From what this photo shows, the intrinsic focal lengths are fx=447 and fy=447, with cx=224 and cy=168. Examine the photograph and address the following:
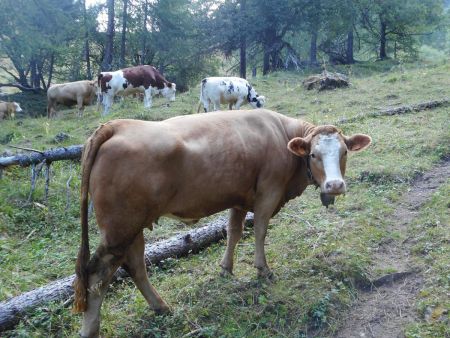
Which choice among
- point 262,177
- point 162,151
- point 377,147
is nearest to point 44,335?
point 162,151

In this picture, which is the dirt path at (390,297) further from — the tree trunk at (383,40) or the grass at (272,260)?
the tree trunk at (383,40)

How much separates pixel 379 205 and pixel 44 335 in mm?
4821

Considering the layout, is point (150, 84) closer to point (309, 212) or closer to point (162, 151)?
point (309, 212)

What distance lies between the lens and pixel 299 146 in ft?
15.8

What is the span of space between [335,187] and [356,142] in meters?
0.83

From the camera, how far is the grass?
4.38 meters

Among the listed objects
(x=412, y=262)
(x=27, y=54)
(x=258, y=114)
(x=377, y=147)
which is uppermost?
(x=27, y=54)

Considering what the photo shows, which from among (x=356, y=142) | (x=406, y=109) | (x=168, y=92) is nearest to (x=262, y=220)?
(x=356, y=142)

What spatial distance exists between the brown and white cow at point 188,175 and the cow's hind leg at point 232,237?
0.01 metres

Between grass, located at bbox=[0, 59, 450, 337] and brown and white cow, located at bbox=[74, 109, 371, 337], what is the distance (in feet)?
1.14

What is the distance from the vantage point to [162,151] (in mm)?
3998

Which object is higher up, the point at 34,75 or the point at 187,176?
the point at 34,75

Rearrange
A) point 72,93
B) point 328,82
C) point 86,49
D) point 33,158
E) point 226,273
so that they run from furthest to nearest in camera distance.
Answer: point 86,49, point 72,93, point 328,82, point 33,158, point 226,273

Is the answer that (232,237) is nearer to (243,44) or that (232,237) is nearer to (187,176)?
(187,176)
